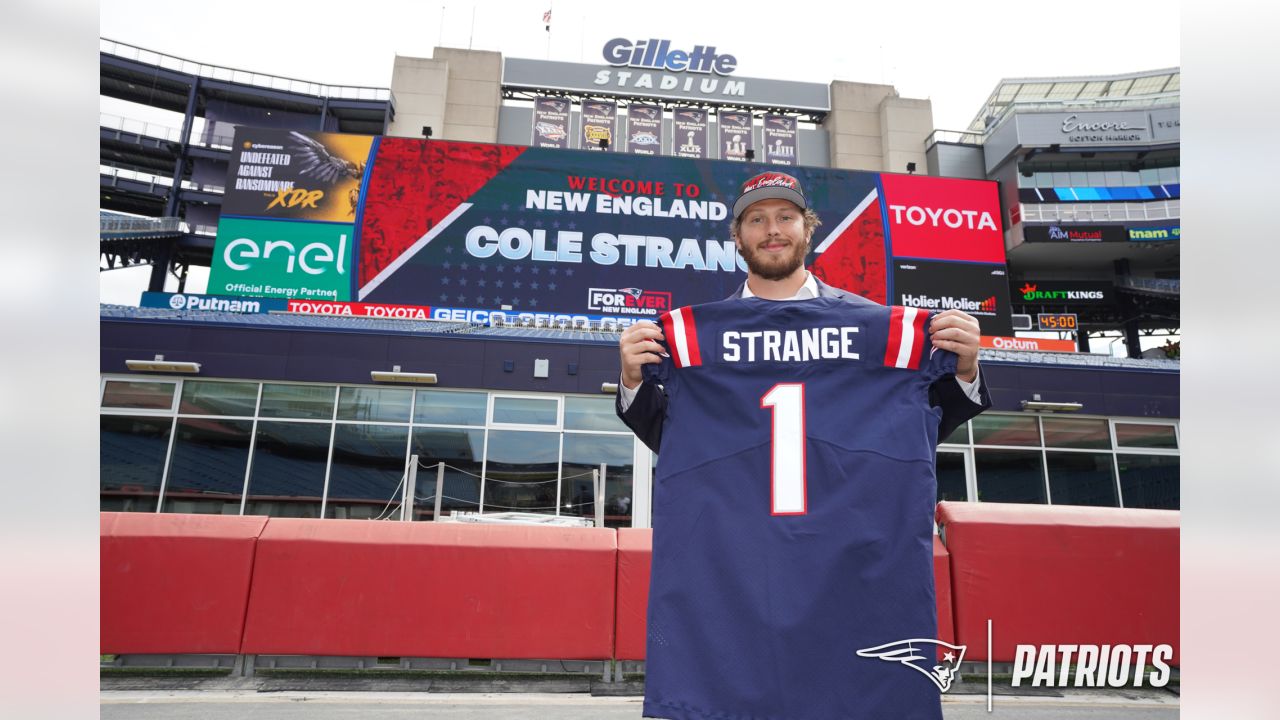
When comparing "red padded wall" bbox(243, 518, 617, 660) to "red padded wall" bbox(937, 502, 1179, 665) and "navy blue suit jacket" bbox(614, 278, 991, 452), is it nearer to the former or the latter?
"red padded wall" bbox(937, 502, 1179, 665)

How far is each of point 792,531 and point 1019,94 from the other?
2055 inches

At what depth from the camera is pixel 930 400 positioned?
8.23ft

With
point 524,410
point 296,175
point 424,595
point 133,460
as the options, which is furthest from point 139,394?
point 424,595

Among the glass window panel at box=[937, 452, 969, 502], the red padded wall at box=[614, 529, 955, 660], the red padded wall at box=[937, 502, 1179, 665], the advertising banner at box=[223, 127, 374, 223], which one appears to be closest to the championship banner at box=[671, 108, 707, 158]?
the advertising banner at box=[223, 127, 374, 223]

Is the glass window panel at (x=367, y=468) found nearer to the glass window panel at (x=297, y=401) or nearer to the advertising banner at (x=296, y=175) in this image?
the glass window panel at (x=297, y=401)

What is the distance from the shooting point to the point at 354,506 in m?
12.9

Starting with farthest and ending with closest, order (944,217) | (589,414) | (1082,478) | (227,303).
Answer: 1. (944,217)
2. (227,303)
3. (1082,478)
4. (589,414)

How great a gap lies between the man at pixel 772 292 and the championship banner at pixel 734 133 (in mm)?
31451

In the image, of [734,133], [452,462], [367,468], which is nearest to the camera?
[367,468]

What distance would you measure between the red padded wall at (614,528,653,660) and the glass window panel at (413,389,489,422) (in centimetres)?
846

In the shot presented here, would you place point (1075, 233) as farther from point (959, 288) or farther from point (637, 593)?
point (637, 593)

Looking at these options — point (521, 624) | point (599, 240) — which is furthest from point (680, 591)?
point (599, 240)

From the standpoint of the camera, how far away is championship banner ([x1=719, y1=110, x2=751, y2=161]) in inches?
1299

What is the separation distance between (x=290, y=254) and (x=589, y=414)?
390 inches
